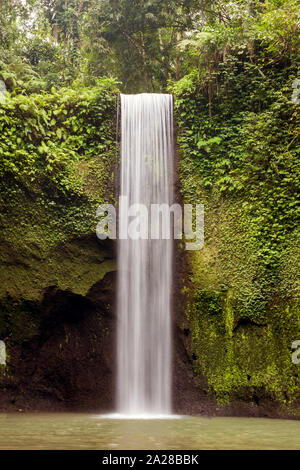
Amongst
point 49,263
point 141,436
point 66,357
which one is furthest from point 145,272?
point 141,436

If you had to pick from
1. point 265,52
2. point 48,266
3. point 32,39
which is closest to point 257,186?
point 265,52

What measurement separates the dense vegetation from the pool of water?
2363 millimetres

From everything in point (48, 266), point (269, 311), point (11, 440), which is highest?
point (48, 266)

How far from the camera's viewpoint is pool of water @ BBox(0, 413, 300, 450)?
447cm

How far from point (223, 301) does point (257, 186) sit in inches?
105

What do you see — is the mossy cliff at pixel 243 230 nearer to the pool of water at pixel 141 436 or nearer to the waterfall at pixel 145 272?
the waterfall at pixel 145 272

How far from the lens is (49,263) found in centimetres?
950

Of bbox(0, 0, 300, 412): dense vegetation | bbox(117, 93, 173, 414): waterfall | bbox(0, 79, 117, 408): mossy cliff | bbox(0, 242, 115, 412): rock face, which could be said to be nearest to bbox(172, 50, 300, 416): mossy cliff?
bbox(0, 0, 300, 412): dense vegetation

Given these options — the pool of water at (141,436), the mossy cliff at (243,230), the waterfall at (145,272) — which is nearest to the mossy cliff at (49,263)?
the waterfall at (145,272)

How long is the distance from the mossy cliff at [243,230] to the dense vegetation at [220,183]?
0.02m

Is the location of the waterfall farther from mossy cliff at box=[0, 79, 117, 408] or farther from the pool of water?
the pool of water

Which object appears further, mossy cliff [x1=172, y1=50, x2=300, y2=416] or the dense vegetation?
the dense vegetation

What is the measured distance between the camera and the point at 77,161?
1047 cm
